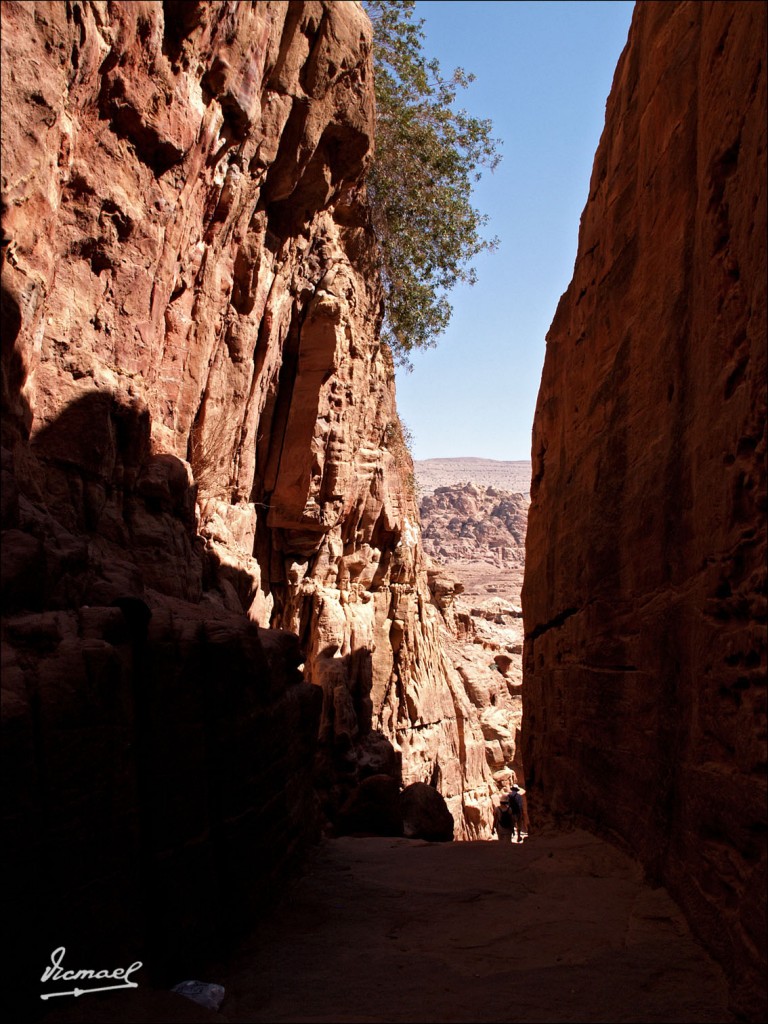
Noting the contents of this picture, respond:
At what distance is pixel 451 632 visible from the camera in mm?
31016

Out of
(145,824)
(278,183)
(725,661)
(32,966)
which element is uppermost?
(278,183)

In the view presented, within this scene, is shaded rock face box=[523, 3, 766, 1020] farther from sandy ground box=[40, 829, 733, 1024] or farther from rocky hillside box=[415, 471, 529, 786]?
rocky hillside box=[415, 471, 529, 786]

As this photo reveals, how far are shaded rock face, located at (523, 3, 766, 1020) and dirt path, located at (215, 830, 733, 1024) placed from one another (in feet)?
1.04

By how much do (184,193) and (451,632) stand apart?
24817 mm

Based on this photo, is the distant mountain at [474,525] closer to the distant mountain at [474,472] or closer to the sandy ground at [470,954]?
the distant mountain at [474,472]

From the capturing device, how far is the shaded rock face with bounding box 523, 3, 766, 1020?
4.27 meters

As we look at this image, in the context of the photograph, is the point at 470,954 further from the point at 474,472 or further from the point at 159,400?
the point at 474,472

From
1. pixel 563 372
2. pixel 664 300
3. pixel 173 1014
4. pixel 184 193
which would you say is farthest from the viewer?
pixel 563 372

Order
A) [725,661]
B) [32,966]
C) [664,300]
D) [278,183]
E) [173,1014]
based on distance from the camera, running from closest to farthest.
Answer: [32,966] < [173,1014] < [725,661] < [664,300] < [278,183]

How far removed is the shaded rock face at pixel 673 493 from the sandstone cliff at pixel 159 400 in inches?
114

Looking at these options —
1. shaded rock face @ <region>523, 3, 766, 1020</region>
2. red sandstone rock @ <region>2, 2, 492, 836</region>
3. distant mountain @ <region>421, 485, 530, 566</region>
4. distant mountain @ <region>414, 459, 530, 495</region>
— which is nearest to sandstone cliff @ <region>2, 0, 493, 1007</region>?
red sandstone rock @ <region>2, 2, 492, 836</region>

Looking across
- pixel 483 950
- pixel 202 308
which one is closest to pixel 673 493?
pixel 483 950

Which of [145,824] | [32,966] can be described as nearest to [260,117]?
[145,824]

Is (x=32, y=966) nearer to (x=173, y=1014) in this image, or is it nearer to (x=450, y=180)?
(x=173, y=1014)
